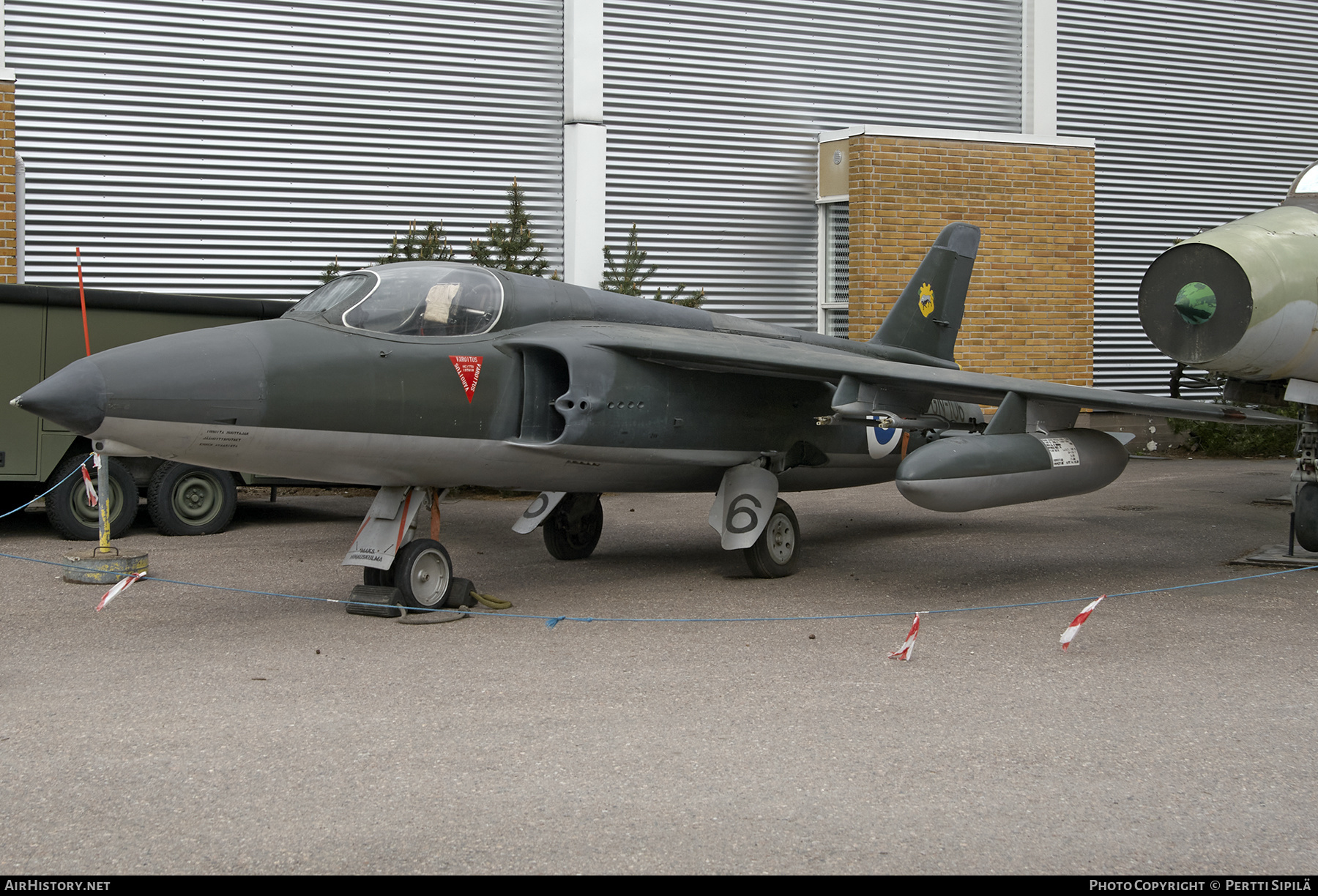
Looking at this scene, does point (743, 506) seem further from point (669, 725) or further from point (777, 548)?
point (669, 725)

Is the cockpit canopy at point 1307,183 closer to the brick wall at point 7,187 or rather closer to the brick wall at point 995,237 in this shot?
the brick wall at point 995,237

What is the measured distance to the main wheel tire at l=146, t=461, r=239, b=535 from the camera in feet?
35.7

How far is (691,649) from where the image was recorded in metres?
6.50

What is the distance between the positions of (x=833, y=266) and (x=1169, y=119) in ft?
24.2

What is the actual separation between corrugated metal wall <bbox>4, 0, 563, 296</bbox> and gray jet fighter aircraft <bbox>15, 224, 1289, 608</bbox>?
23.8 ft

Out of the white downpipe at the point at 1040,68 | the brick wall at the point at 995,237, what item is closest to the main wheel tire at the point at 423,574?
the brick wall at the point at 995,237

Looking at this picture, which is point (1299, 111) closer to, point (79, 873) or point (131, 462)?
point (131, 462)

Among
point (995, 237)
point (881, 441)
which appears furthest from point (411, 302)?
point (995, 237)

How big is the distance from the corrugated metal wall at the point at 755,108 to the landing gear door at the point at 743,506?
8.15 meters

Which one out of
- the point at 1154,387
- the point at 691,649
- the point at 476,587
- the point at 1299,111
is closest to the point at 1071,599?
the point at 691,649

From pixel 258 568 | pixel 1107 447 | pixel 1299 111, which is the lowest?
pixel 258 568

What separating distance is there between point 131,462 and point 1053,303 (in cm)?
1309

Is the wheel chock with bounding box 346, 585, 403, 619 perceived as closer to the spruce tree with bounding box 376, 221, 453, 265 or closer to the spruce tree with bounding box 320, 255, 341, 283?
the spruce tree with bounding box 376, 221, 453, 265

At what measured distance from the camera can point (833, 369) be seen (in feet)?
26.5
